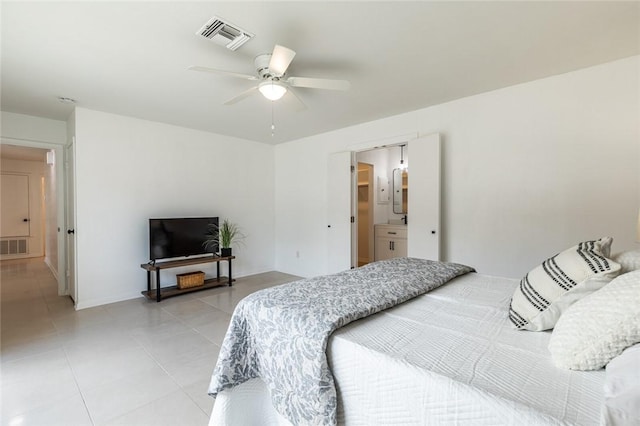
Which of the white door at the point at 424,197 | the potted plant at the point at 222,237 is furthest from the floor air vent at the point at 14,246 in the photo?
the white door at the point at 424,197

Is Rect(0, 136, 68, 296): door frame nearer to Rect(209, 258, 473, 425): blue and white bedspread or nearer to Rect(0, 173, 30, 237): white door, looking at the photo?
Rect(209, 258, 473, 425): blue and white bedspread

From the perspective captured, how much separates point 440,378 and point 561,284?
2.53 ft

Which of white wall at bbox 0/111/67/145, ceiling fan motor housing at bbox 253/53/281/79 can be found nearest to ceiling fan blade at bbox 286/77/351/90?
ceiling fan motor housing at bbox 253/53/281/79

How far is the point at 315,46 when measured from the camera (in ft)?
7.28

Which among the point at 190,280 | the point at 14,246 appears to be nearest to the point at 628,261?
the point at 190,280

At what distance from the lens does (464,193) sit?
10.9 feet

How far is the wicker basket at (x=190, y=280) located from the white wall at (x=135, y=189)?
12.1 inches

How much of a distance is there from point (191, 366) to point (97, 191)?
2.74 meters

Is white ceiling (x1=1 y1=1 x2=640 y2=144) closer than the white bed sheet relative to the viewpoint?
No

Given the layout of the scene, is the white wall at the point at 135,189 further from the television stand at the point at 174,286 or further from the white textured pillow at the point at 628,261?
the white textured pillow at the point at 628,261

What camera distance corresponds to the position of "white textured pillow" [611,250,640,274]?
122cm

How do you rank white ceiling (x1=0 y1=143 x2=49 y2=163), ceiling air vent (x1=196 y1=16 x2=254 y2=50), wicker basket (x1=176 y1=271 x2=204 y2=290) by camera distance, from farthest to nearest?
white ceiling (x1=0 y1=143 x2=49 y2=163)
wicker basket (x1=176 y1=271 x2=204 y2=290)
ceiling air vent (x1=196 y1=16 x2=254 y2=50)

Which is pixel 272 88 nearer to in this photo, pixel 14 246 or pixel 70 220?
pixel 70 220

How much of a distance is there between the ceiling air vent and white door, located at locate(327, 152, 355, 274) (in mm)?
2568
